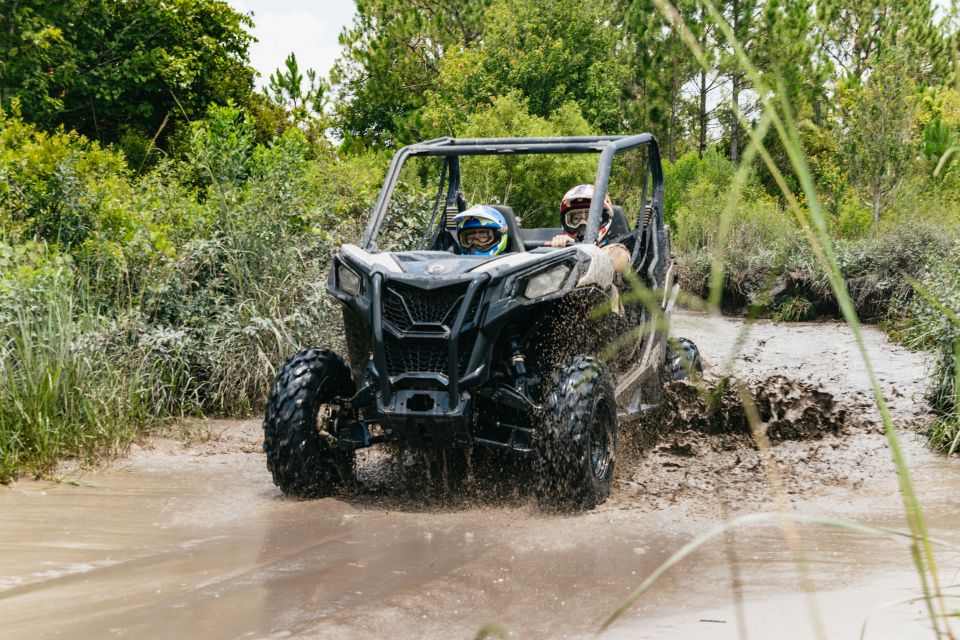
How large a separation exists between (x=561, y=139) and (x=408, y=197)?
4.24 metres

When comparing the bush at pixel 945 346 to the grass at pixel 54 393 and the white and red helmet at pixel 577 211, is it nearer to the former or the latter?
the white and red helmet at pixel 577 211

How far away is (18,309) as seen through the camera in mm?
6117

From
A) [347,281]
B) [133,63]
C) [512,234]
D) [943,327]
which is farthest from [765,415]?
[133,63]

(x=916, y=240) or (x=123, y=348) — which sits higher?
(x=916, y=240)

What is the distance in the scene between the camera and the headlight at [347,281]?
17.6 feet

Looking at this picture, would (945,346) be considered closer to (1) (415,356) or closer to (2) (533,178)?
(1) (415,356)

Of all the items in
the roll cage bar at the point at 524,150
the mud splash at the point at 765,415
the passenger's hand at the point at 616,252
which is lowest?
the mud splash at the point at 765,415

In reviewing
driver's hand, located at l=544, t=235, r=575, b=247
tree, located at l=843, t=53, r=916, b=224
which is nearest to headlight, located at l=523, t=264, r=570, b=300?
driver's hand, located at l=544, t=235, r=575, b=247

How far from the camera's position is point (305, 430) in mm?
5344

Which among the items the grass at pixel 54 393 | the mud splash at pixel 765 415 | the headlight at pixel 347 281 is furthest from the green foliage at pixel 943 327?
the grass at pixel 54 393

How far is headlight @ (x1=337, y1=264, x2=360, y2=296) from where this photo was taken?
5.38m

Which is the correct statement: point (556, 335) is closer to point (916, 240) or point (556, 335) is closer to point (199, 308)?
point (199, 308)

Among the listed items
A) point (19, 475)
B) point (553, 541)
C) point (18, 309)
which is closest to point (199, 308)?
point (18, 309)

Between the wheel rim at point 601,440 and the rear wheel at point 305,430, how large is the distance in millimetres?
1306
